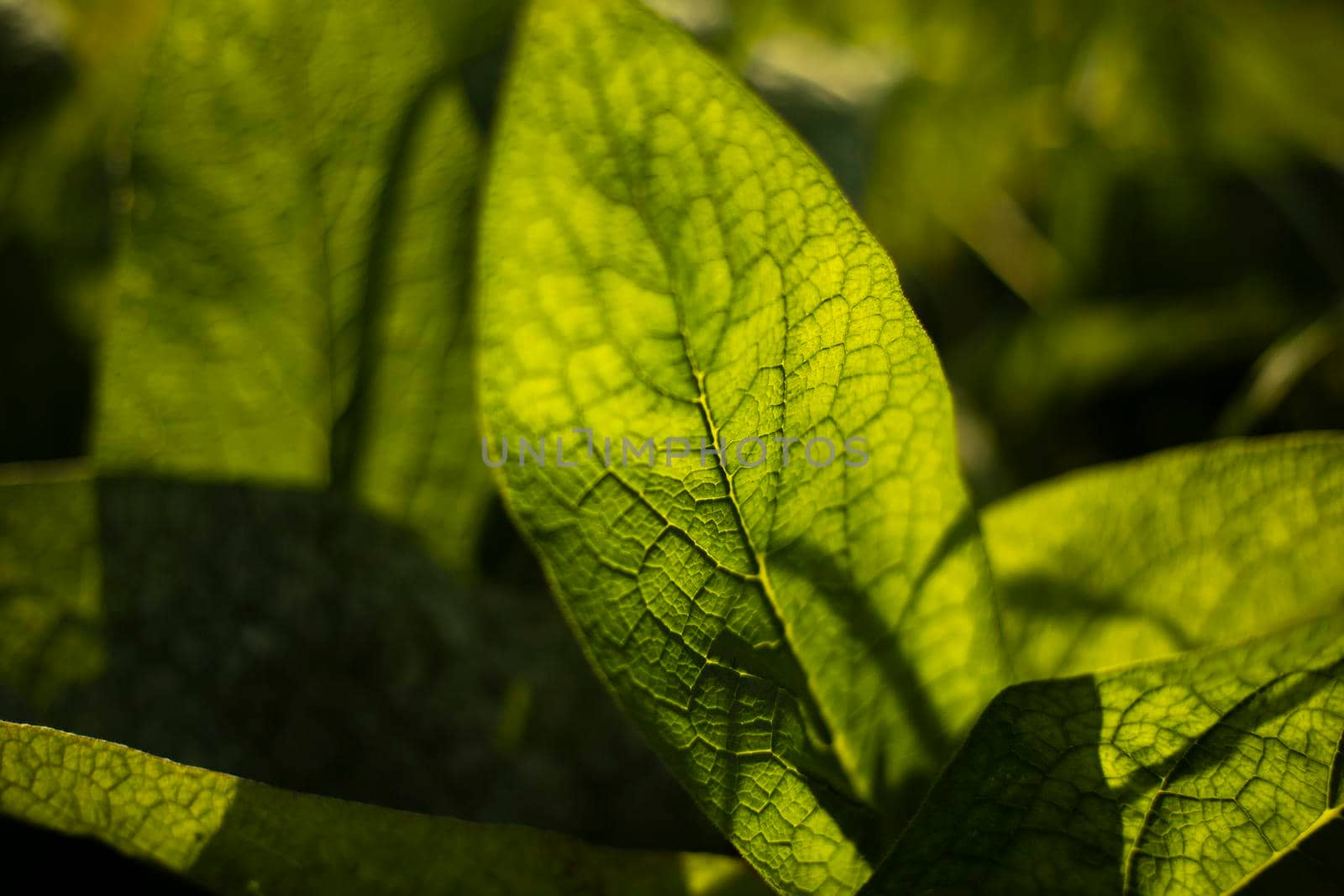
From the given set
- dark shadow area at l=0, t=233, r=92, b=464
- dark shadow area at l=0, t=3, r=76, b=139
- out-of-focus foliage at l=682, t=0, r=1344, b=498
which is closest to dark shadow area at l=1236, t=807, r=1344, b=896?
out-of-focus foliage at l=682, t=0, r=1344, b=498

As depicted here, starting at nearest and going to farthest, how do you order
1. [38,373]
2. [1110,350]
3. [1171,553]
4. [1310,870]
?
[1310,870], [1171,553], [38,373], [1110,350]

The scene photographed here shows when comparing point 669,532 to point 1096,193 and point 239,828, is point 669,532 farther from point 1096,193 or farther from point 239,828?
point 1096,193

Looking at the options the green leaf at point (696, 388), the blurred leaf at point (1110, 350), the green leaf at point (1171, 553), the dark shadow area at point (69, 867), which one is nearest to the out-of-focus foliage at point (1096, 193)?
the blurred leaf at point (1110, 350)

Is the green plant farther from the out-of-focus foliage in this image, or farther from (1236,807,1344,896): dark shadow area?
the out-of-focus foliage

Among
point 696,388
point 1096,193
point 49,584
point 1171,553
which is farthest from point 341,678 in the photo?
point 1096,193

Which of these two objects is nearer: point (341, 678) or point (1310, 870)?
point (1310, 870)

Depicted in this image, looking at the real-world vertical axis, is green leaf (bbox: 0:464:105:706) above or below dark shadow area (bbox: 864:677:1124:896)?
below
